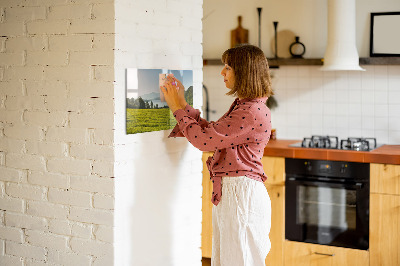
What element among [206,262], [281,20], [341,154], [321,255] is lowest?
[206,262]

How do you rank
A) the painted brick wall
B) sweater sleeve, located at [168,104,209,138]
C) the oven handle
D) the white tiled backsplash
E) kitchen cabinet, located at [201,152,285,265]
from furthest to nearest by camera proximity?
the white tiled backsplash → kitchen cabinet, located at [201,152,285,265] → the oven handle → sweater sleeve, located at [168,104,209,138] → the painted brick wall

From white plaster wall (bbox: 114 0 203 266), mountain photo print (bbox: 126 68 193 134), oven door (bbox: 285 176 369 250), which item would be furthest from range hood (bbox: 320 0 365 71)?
mountain photo print (bbox: 126 68 193 134)

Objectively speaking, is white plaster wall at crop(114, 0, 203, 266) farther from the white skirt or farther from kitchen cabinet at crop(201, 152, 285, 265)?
kitchen cabinet at crop(201, 152, 285, 265)

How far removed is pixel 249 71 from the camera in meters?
2.67

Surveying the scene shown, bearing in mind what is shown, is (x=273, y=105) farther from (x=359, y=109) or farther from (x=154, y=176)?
(x=154, y=176)

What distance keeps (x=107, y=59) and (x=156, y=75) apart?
0.33 metres

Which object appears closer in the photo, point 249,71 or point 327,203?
point 249,71

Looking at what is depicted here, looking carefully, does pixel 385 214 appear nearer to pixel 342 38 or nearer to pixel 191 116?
pixel 342 38

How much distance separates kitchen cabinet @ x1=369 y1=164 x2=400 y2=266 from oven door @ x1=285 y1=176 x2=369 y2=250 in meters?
0.05

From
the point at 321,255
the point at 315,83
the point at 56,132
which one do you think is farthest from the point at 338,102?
the point at 56,132

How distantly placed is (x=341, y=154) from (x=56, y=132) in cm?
211

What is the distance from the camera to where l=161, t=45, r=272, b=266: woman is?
8.73 ft

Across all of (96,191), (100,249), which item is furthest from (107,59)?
(100,249)

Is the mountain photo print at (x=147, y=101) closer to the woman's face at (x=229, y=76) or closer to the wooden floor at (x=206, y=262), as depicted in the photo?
the woman's face at (x=229, y=76)
